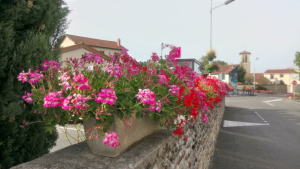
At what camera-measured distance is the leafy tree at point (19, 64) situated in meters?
2.22

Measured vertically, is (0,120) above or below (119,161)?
above

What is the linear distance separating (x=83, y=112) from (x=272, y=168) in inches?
202

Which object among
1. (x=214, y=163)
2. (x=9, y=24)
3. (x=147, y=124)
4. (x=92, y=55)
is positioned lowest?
(x=214, y=163)

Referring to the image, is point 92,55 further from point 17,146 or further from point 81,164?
point 17,146

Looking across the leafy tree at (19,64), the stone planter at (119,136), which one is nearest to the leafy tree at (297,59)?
the stone planter at (119,136)

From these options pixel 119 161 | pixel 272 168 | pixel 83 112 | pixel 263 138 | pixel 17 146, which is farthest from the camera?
pixel 263 138

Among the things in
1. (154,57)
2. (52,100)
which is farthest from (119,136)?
(154,57)

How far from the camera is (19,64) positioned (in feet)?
7.77

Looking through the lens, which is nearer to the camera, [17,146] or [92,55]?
[92,55]

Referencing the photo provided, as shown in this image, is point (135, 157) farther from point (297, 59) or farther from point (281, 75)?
point (281, 75)

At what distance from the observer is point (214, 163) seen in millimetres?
Result: 5223

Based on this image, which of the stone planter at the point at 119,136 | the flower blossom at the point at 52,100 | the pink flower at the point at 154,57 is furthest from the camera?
the pink flower at the point at 154,57

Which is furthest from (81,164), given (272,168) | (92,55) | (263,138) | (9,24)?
(263,138)

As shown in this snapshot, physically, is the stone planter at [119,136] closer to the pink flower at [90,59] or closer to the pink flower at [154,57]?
the pink flower at [90,59]
